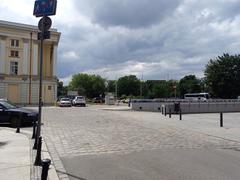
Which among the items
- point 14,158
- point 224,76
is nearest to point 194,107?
point 14,158

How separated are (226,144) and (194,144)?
3.89 feet

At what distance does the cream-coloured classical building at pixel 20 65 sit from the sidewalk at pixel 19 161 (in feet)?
186

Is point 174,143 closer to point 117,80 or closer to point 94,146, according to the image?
point 94,146

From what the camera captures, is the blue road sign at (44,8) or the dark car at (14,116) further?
the dark car at (14,116)

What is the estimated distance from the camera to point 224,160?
9.86m

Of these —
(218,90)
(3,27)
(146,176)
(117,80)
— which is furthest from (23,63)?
(117,80)

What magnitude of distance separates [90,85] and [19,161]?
130514 millimetres

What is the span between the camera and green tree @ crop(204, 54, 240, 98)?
264ft

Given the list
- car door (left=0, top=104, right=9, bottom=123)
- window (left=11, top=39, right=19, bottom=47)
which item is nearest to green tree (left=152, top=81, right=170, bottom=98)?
window (left=11, top=39, right=19, bottom=47)

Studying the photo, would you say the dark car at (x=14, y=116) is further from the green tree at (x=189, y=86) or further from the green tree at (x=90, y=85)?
the green tree at (x=189, y=86)

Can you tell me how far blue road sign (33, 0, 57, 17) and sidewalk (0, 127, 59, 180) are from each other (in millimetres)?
3807

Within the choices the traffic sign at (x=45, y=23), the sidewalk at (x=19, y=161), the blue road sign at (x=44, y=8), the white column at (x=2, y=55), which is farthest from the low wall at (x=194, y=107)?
the white column at (x=2, y=55)

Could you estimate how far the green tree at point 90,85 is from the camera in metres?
138

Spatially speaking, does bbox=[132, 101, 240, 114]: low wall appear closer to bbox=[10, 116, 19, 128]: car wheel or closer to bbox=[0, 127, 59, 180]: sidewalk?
bbox=[10, 116, 19, 128]: car wheel
